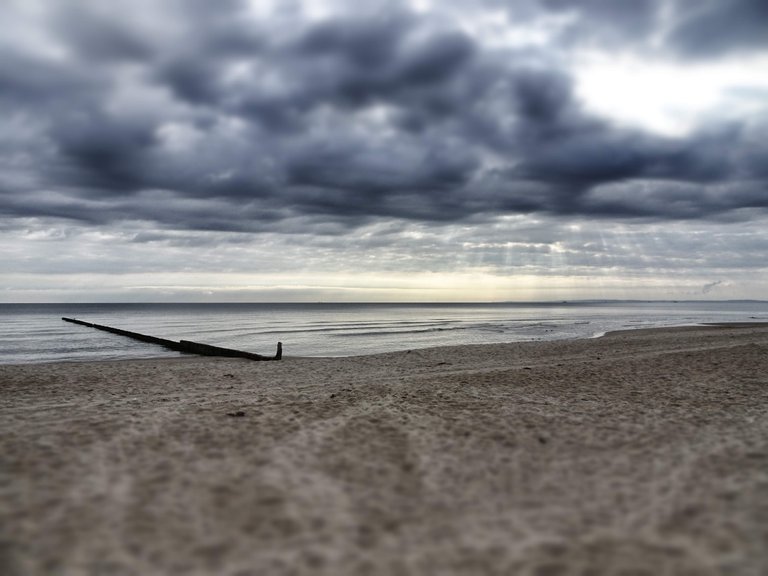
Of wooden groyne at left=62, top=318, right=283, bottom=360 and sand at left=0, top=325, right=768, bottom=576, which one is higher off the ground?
sand at left=0, top=325, right=768, bottom=576

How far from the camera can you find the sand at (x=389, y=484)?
5066 mm

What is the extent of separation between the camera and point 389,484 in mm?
7156

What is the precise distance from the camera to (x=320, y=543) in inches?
212

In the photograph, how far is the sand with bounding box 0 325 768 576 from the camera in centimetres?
507

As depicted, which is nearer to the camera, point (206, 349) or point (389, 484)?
point (389, 484)

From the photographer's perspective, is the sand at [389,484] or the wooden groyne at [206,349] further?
the wooden groyne at [206,349]

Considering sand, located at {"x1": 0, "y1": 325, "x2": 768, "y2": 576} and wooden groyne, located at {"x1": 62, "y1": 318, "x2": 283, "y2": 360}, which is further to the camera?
wooden groyne, located at {"x1": 62, "y1": 318, "x2": 283, "y2": 360}

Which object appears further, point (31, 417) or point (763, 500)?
point (31, 417)

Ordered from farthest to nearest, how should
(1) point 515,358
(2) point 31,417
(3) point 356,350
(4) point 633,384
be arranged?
(3) point 356,350 < (1) point 515,358 < (4) point 633,384 < (2) point 31,417

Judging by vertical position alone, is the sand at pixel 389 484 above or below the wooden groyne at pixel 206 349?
above

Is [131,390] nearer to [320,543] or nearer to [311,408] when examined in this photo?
[311,408]

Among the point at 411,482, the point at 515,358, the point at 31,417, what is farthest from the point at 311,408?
the point at 515,358

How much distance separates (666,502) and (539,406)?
20.7 feet

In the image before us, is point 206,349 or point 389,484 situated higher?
point 389,484
